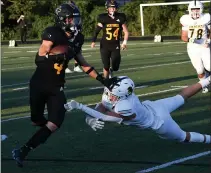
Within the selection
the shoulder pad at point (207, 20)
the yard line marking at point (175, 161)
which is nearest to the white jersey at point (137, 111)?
the yard line marking at point (175, 161)

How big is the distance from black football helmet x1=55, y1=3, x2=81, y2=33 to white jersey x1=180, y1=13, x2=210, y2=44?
481cm

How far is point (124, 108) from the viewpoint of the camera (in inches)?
245

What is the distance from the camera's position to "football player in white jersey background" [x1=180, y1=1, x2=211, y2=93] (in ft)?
36.4

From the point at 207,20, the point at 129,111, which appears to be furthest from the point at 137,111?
the point at 207,20

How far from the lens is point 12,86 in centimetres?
1373

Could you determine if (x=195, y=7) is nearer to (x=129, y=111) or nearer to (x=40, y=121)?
(x=40, y=121)

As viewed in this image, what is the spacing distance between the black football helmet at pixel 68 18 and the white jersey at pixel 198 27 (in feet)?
15.8

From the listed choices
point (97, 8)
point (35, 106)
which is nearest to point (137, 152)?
point (35, 106)

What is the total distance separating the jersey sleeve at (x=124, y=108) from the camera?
6.22m

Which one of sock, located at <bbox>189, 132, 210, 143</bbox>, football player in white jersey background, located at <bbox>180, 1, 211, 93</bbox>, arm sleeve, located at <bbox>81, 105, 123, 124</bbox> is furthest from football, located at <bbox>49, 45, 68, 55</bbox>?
football player in white jersey background, located at <bbox>180, 1, 211, 93</bbox>

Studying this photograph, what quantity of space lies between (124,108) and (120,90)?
0.19m

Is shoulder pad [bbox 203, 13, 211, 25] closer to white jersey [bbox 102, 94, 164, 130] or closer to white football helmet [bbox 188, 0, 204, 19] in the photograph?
white football helmet [bbox 188, 0, 204, 19]

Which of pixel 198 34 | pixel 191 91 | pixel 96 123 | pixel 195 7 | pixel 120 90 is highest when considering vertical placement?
pixel 195 7

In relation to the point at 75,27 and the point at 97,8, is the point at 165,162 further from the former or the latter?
the point at 97,8
